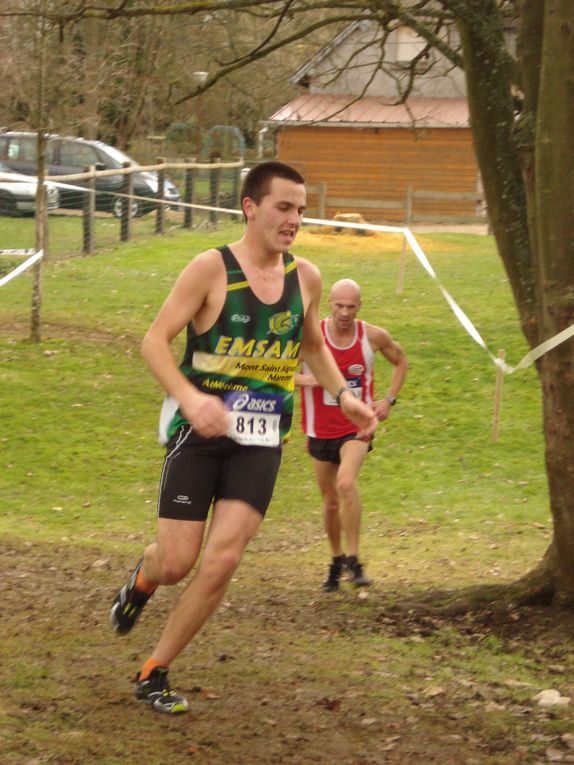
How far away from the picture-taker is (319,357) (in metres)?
5.20

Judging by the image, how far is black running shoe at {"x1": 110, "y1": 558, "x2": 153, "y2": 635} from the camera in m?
5.04

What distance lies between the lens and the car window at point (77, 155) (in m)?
30.1

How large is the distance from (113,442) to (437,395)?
13.0 ft

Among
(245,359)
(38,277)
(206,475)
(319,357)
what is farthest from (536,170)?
(38,277)

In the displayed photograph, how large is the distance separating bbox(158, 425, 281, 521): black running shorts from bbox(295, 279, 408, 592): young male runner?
288cm

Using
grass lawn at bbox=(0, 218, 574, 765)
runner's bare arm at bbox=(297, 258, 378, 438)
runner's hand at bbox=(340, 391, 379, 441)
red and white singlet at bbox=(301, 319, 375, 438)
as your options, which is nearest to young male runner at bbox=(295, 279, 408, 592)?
red and white singlet at bbox=(301, 319, 375, 438)

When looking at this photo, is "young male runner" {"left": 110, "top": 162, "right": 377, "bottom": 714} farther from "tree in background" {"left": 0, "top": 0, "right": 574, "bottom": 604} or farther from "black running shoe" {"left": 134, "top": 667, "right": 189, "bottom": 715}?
"tree in background" {"left": 0, "top": 0, "right": 574, "bottom": 604}

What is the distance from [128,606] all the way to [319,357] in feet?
4.26

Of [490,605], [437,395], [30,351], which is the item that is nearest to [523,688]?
[490,605]

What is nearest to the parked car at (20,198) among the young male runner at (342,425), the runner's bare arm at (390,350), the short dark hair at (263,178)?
the runner's bare arm at (390,350)

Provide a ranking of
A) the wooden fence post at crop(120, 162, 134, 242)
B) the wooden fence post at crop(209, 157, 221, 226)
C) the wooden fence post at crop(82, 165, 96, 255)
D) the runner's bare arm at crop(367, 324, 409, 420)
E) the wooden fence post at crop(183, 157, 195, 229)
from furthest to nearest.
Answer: the wooden fence post at crop(209, 157, 221, 226) → the wooden fence post at crop(183, 157, 195, 229) → the wooden fence post at crop(120, 162, 134, 242) → the wooden fence post at crop(82, 165, 96, 255) → the runner's bare arm at crop(367, 324, 409, 420)

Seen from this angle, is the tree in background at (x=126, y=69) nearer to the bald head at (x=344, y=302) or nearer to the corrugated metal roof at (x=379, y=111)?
the corrugated metal roof at (x=379, y=111)

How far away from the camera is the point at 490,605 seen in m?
6.33

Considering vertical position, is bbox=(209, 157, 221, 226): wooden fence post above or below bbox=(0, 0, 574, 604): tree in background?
below
